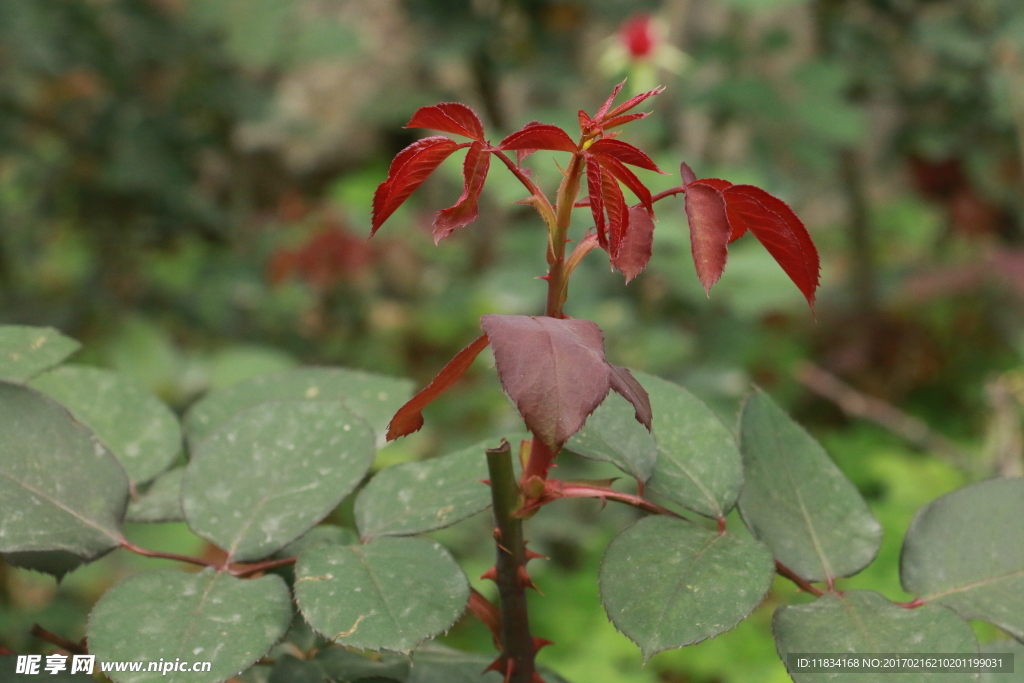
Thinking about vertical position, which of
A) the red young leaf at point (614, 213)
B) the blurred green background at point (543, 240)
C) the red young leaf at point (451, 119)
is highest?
the red young leaf at point (451, 119)

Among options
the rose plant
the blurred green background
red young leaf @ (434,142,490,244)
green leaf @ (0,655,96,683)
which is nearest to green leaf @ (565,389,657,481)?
the rose plant

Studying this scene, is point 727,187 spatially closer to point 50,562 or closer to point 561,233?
point 561,233

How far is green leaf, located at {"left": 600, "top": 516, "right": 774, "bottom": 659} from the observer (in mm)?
298

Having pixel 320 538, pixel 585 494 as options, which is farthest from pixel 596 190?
pixel 320 538

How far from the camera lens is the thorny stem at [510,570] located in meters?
0.30

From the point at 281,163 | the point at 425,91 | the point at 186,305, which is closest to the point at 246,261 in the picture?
the point at 186,305

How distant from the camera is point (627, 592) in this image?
1.03 feet

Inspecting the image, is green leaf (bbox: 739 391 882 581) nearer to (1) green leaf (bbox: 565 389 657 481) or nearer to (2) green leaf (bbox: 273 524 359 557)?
(1) green leaf (bbox: 565 389 657 481)

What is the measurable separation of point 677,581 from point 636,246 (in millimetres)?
122

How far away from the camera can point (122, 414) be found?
1.39ft

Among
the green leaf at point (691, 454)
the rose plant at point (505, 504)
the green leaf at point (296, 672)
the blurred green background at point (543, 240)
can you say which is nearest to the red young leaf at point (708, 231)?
the rose plant at point (505, 504)

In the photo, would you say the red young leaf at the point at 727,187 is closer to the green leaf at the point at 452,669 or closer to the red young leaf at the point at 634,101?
the red young leaf at the point at 634,101

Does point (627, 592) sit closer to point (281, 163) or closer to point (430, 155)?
point (430, 155)

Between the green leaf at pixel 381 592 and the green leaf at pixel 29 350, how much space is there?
0.17m
